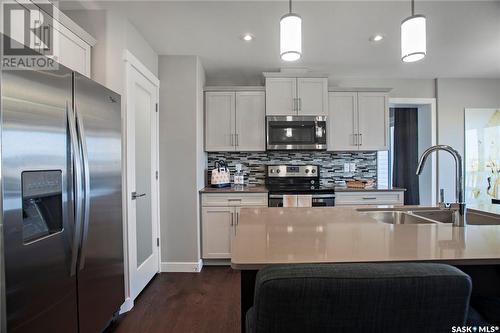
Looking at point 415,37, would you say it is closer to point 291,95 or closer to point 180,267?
point 291,95

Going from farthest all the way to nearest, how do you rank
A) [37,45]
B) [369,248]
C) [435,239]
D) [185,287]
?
1. [185,287]
2. [37,45]
3. [435,239]
4. [369,248]

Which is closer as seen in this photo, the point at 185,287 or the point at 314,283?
the point at 314,283

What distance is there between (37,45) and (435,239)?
232 centimetres

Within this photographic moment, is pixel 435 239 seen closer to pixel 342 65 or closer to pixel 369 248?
pixel 369 248

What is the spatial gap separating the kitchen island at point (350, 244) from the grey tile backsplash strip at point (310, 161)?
224 centimetres

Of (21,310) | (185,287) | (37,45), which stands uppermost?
(37,45)

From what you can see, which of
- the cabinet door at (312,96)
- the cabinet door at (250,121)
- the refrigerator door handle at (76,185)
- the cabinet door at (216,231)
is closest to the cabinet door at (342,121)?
the cabinet door at (312,96)

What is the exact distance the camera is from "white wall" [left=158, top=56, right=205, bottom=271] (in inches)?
120

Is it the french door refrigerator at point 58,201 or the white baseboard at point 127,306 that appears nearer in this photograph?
the french door refrigerator at point 58,201

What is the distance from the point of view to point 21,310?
3.77 ft

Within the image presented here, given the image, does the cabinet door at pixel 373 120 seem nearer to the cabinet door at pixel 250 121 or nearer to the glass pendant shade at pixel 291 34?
the cabinet door at pixel 250 121

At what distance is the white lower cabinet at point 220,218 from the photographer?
3170 millimetres

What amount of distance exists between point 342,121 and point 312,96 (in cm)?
52

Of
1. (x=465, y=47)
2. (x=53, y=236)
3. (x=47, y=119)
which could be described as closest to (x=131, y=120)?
(x=47, y=119)
